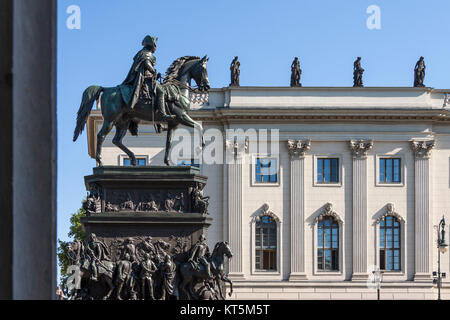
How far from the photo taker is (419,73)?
222 ft

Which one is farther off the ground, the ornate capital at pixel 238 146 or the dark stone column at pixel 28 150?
the ornate capital at pixel 238 146

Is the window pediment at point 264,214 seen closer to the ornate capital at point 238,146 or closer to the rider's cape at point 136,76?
the ornate capital at point 238,146

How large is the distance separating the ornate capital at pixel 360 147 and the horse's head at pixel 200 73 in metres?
45.6

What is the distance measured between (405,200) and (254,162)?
38.6 feet

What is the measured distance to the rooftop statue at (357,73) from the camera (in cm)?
6775

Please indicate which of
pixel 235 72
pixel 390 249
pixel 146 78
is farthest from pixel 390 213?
pixel 146 78

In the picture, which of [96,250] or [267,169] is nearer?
[96,250]

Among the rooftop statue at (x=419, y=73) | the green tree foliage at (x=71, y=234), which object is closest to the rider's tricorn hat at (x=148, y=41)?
the rooftop statue at (x=419, y=73)

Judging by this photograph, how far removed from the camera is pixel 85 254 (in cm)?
1702

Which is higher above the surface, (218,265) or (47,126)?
(47,126)

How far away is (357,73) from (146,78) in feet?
170

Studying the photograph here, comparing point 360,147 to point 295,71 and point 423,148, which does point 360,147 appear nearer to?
point 423,148
